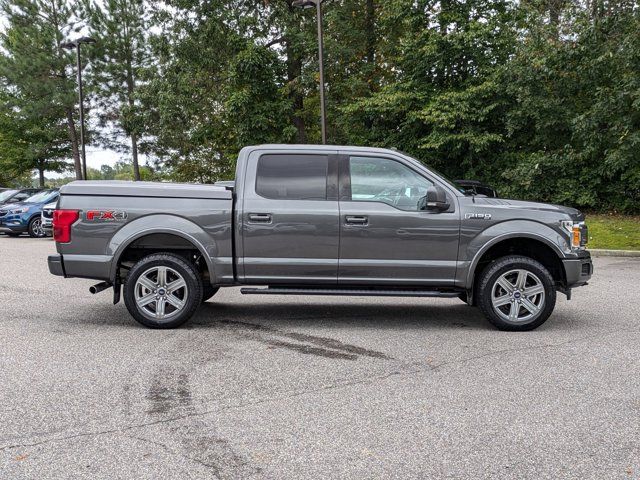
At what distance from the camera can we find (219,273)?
6484 millimetres

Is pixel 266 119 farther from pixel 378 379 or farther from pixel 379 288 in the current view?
pixel 378 379

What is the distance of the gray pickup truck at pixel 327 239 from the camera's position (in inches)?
252

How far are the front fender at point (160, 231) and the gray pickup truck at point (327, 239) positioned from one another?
0.04 ft

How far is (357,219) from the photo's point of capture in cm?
638

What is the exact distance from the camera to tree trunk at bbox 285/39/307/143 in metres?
26.9

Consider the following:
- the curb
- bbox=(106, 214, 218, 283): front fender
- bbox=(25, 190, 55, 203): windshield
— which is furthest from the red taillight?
bbox=(25, 190, 55, 203): windshield

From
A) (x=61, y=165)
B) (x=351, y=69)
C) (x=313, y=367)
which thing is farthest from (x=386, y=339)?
(x=61, y=165)

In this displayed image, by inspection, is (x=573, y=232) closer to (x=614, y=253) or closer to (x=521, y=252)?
(x=521, y=252)

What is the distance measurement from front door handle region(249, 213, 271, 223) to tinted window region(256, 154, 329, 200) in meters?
0.24

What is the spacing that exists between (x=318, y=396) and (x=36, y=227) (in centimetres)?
1918

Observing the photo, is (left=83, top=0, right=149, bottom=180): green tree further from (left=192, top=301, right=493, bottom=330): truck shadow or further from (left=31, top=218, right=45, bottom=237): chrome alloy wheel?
(left=192, top=301, right=493, bottom=330): truck shadow

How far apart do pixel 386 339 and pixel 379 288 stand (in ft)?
2.19

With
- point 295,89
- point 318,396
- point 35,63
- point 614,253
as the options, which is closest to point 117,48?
point 35,63

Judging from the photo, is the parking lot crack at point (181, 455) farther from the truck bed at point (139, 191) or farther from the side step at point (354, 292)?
the truck bed at point (139, 191)
